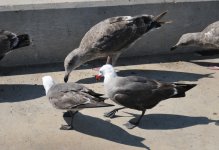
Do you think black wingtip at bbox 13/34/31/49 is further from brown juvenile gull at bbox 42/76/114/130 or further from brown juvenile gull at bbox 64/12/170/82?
brown juvenile gull at bbox 42/76/114/130

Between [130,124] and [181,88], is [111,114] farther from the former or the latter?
[181,88]

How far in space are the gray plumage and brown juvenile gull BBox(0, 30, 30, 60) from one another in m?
2.83

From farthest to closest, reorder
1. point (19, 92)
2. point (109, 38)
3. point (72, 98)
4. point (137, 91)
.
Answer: point (109, 38)
point (19, 92)
point (137, 91)
point (72, 98)

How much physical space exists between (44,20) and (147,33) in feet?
6.17

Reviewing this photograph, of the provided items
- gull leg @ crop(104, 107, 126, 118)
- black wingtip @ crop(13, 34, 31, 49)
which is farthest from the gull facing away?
black wingtip @ crop(13, 34, 31, 49)

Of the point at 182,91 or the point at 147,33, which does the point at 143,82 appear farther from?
the point at 147,33

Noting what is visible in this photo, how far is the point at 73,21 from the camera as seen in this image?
934cm

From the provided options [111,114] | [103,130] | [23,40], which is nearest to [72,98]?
[103,130]

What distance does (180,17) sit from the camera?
9859mm

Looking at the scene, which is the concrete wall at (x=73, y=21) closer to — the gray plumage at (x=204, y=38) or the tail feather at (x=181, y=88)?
the gray plumage at (x=204, y=38)

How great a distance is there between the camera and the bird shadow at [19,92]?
8.05 metres

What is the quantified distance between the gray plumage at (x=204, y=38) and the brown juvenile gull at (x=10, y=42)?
283 cm

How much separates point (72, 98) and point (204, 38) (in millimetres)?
3726

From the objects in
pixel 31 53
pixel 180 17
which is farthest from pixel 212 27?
pixel 31 53
